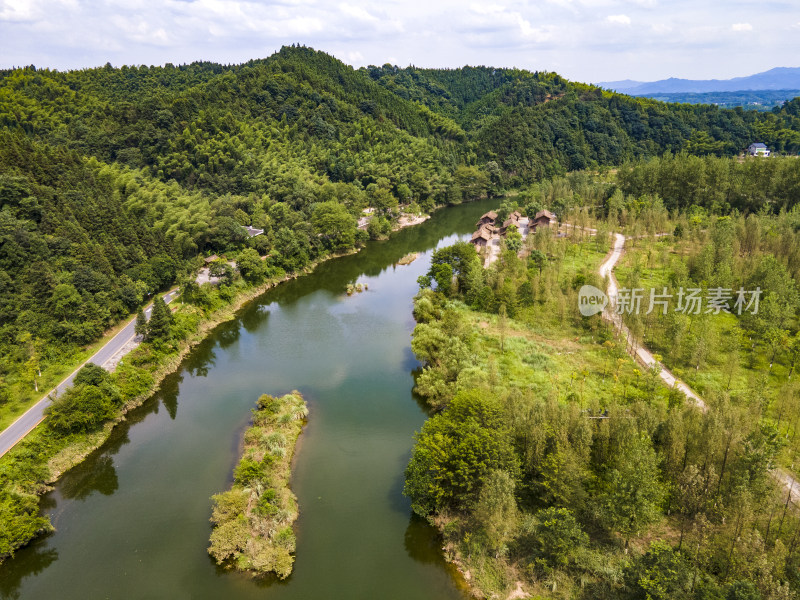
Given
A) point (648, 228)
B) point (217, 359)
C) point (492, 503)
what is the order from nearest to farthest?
point (492, 503)
point (217, 359)
point (648, 228)

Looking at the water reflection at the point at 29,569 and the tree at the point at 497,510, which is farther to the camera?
the water reflection at the point at 29,569

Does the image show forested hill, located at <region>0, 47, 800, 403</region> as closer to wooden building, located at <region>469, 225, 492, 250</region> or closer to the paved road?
the paved road

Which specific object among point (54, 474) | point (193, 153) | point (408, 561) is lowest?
point (408, 561)

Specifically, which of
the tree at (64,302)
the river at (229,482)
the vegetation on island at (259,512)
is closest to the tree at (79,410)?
the river at (229,482)

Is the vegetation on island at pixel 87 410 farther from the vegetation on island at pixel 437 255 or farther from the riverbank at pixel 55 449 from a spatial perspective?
the vegetation on island at pixel 437 255

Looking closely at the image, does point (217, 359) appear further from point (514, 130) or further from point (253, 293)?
point (514, 130)

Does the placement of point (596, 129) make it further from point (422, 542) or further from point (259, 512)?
point (259, 512)

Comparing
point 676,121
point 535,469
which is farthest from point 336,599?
point 676,121
